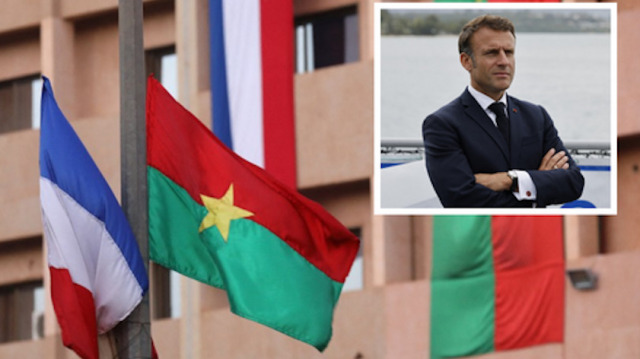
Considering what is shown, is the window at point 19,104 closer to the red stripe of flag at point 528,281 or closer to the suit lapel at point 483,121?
the red stripe of flag at point 528,281

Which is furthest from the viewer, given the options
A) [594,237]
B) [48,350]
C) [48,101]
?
[48,350]

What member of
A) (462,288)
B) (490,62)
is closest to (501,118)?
(490,62)

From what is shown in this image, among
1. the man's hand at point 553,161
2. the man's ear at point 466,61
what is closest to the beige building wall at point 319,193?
the man's hand at point 553,161

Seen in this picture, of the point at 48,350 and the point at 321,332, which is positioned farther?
the point at 48,350

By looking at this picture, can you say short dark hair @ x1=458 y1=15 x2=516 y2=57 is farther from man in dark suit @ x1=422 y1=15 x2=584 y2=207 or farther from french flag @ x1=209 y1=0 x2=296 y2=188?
french flag @ x1=209 y1=0 x2=296 y2=188

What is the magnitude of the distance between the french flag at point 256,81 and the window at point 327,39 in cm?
41

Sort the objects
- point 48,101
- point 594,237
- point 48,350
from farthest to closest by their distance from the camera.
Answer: point 48,350, point 594,237, point 48,101

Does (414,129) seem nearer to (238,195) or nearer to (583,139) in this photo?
(583,139)

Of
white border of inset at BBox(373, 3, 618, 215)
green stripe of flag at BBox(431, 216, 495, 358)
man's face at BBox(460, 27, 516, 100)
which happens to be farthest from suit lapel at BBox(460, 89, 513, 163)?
green stripe of flag at BBox(431, 216, 495, 358)

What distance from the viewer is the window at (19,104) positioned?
2728 centimetres

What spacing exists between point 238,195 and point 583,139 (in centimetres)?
436

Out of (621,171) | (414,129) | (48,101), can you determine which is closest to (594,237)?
(621,171)

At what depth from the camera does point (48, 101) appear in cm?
1359

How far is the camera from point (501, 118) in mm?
15430
